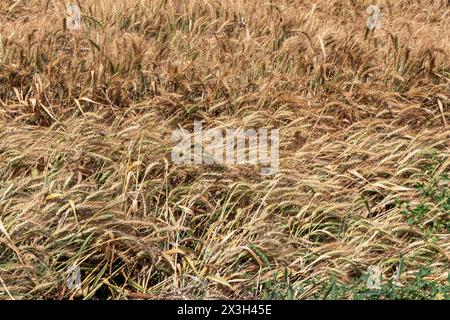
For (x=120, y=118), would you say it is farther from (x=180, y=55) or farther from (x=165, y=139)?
(x=180, y=55)

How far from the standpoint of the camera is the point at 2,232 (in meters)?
2.84

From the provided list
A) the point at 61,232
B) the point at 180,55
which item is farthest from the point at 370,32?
the point at 61,232

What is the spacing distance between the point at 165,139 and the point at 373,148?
42.2 inches

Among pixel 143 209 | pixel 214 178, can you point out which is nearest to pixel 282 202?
pixel 214 178

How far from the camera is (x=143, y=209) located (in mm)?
3137

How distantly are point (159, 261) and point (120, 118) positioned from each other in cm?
113

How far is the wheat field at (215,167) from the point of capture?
9.55 ft

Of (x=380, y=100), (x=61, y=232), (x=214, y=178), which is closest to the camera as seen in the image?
(x=61, y=232)

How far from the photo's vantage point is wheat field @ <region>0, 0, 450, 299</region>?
9.55 ft

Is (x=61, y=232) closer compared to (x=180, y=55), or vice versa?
(x=61, y=232)

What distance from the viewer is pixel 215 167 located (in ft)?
11.2
